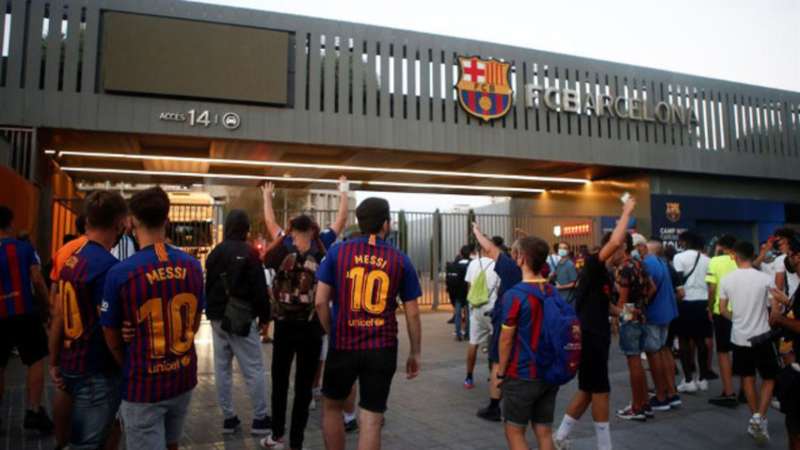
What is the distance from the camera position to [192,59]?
48.0 feet

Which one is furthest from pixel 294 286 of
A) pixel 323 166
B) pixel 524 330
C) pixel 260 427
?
pixel 323 166

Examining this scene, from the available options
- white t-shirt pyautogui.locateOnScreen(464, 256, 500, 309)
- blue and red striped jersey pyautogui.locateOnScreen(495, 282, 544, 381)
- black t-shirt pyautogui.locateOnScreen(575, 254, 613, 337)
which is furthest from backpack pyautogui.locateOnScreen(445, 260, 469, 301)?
blue and red striped jersey pyautogui.locateOnScreen(495, 282, 544, 381)

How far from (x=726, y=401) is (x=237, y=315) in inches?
218

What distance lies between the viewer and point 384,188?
24.0m

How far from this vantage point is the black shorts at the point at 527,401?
3.42 metres

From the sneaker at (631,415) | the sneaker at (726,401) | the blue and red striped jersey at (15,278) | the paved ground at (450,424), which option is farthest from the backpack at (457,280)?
the blue and red striped jersey at (15,278)

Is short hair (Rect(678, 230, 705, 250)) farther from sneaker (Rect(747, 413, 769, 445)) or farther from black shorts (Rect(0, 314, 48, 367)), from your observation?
black shorts (Rect(0, 314, 48, 367))

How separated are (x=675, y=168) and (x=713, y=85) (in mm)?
4468

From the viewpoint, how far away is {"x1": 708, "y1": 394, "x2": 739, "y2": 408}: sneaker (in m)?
6.05

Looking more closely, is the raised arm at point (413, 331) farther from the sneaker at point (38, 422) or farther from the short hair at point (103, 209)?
the sneaker at point (38, 422)

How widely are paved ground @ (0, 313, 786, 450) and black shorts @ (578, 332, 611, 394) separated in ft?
2.34

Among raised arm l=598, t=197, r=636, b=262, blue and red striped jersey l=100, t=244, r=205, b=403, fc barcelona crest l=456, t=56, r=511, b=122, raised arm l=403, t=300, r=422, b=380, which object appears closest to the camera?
blue and red striped jersey l=100, t=244, r=205, b=403

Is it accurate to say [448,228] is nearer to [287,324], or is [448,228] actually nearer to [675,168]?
[675,168]

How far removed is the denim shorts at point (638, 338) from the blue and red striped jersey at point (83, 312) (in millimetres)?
4625
